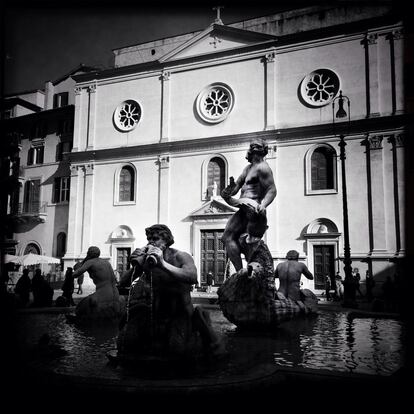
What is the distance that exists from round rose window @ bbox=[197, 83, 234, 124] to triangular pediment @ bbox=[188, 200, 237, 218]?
5120mm

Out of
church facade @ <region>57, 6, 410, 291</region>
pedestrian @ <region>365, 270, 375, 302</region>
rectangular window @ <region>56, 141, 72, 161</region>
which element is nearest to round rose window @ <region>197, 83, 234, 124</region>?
church facade @ <region>57, 6, 410, 291</region>

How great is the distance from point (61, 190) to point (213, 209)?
492 inches

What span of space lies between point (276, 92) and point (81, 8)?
80.8 feet

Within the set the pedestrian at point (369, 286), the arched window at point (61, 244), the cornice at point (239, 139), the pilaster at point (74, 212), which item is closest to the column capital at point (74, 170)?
the pilaster at point (74, 212)

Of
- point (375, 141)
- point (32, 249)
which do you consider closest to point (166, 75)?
point (375, 141)

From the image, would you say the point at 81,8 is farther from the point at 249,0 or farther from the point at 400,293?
the point at 400,293

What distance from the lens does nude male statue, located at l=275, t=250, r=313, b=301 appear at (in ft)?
27.8

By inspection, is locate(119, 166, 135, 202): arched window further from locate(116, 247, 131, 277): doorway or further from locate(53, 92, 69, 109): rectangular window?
locate(53, 92, 69, 109): rectangular window

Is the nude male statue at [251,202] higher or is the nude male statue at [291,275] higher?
the nude male statue at [251,202]

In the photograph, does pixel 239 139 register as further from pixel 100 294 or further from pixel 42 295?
pixel 100 294

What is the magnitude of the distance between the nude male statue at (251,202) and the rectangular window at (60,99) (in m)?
35.7

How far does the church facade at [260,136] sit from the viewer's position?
23.9 m

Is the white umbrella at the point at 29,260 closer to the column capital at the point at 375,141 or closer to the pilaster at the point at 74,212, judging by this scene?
the pilaster at the point at 74,212

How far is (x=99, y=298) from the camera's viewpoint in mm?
7215
